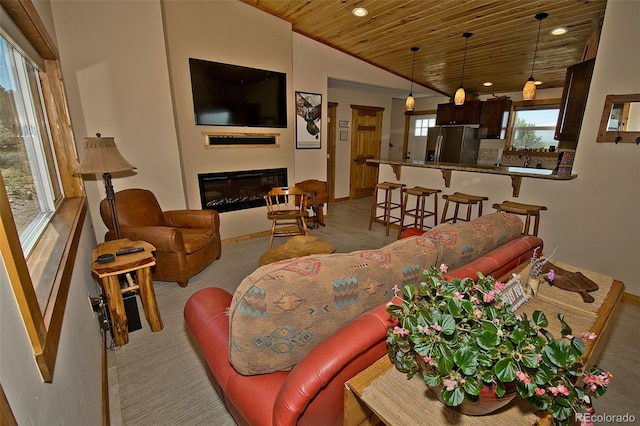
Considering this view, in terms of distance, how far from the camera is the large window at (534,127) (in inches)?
228

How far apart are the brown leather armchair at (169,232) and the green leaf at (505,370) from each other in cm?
261

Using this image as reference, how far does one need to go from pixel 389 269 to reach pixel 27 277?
1108 mm

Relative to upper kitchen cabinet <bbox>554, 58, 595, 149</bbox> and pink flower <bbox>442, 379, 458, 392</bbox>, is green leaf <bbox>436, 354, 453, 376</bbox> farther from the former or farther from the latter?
upper kitchen cabinet <bbox>554, 58, 595, 149</bbox>

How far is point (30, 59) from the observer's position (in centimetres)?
207

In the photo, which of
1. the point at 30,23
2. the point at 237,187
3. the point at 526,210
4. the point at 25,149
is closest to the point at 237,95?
the point at 237,187

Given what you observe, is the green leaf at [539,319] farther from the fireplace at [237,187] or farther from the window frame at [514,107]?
the window frame at [514,107]

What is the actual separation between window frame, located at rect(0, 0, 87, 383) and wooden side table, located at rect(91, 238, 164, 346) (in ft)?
0.89

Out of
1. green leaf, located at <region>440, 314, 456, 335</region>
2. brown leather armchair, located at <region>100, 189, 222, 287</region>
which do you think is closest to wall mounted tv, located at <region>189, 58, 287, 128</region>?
brown leather armchair, located at <region>100, 189, 222, 287</region>

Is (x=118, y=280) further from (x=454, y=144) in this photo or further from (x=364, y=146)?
(x=454, y=144)

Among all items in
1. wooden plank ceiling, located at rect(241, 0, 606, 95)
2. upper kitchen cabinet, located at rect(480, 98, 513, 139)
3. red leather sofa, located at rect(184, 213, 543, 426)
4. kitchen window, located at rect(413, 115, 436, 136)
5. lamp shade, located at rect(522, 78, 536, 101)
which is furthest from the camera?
kitchen window, located at rect(413, 115, 436, 136)

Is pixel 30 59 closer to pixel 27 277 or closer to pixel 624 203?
pixel 27 277

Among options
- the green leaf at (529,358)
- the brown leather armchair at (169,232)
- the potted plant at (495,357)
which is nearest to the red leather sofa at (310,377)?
the potted plant at (495,357)

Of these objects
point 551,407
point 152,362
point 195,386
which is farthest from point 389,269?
point 152,362

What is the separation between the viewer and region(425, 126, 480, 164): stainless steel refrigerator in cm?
622
